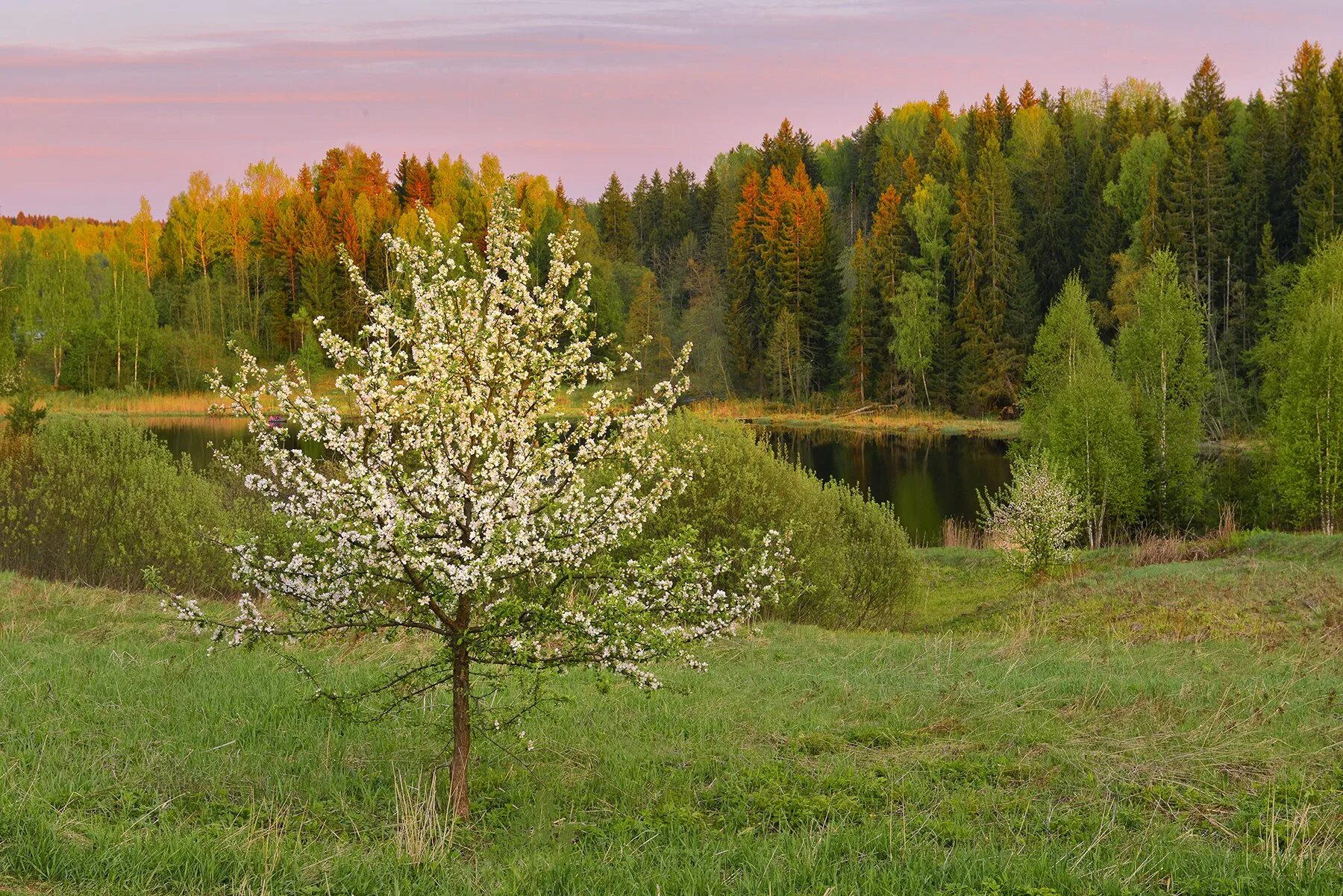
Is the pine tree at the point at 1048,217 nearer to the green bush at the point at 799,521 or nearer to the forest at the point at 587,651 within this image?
the forest at the point at 587,651

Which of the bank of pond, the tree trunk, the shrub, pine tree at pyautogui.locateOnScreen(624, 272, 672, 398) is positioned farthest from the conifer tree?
the tree trunk

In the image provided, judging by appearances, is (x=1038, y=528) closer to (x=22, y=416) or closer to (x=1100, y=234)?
(x=22, y=416)

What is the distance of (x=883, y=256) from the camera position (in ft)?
252

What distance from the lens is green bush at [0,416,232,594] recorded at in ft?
71.7

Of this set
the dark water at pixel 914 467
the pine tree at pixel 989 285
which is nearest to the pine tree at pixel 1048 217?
the pine tree at pixel 989 285

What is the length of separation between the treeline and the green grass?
48786 millimetres

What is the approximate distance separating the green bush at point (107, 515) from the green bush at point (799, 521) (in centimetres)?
918

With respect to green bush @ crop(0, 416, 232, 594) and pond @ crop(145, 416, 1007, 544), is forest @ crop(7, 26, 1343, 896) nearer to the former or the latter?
green bush @ crop(0, 416, 232, 594)

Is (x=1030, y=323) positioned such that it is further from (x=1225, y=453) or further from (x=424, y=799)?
(x=424, y=799)

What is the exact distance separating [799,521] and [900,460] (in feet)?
125

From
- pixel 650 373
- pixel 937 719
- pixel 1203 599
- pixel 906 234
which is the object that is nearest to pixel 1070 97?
pixel 906 234

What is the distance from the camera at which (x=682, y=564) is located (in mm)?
8273

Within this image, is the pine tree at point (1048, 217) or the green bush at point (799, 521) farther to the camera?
the pine tree at point (1048, 217)

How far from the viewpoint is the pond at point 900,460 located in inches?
1681
